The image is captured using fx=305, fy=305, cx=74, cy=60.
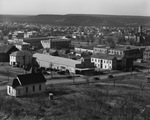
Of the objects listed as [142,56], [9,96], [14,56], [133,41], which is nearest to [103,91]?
[9,96]

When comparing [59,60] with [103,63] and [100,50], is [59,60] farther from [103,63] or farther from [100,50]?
[100,50]

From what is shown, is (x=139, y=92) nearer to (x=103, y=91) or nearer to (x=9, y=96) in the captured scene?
(x=103, y=91)

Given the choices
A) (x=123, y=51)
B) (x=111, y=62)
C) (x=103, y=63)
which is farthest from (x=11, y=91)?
(x=123, y=51)

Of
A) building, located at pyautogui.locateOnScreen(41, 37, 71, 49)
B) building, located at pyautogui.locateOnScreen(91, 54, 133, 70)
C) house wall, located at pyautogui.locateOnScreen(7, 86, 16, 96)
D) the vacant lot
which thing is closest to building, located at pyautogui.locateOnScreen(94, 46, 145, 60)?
building, located at pyautogui.locateOnScreen(91, 54, 133, 70)

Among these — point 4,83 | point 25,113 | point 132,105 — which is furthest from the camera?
point 4,83

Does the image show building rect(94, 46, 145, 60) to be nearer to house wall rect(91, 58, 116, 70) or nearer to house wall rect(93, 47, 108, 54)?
house wall rect(93, 47, 108, 54)

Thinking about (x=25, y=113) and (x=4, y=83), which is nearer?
(x=25, y=113)
